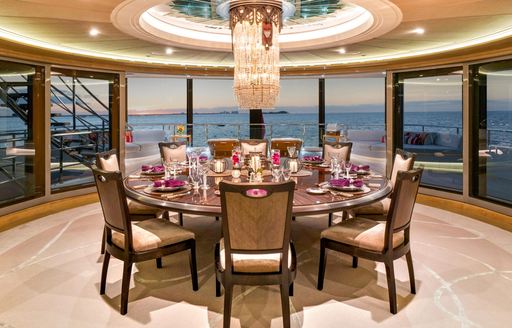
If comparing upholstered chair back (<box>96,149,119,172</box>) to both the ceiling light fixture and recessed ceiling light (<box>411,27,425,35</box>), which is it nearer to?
the ceiling light fixture

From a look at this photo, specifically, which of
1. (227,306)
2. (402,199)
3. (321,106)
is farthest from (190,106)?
(227,306)

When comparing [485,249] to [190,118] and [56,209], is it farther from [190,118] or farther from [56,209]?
[190,118]

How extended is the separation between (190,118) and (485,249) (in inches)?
256

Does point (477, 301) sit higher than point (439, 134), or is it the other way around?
point (439, 134)

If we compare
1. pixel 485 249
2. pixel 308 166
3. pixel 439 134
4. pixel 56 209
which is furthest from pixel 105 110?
pixel 439 134

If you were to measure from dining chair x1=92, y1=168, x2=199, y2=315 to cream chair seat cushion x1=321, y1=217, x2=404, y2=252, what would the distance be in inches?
44.1

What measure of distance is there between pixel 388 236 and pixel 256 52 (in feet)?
8.13

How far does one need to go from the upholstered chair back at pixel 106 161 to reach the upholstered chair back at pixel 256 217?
1.97 meters

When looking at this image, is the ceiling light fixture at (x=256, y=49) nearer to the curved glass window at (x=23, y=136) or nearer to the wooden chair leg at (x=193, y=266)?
the wooden chair leg at (x=193, y=266)

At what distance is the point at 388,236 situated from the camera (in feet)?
8.49

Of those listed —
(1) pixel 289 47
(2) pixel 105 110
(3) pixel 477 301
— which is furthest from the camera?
(2) pixel 105 110

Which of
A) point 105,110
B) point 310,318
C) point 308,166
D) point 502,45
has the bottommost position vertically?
point 310,318

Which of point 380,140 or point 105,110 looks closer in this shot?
point 105,110

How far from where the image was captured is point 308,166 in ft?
14.3
